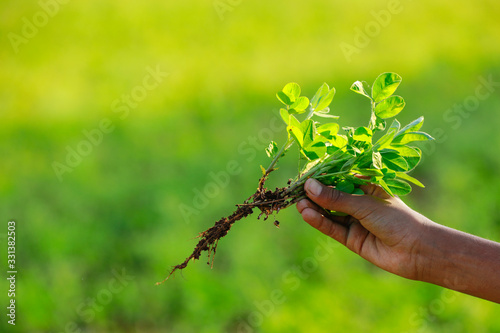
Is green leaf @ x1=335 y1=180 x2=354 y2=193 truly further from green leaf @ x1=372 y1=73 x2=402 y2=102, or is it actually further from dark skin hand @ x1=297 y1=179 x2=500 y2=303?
green leaf @ x1=372 y1=73 x2=402 y2=102

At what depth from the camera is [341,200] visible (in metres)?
1.51

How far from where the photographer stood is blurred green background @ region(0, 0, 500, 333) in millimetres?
2758

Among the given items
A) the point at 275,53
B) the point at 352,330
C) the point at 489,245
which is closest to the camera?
the point at 489,245

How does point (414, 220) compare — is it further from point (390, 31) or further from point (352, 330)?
point (390, 31)

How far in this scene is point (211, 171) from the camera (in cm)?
347

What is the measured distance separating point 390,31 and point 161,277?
333 cm

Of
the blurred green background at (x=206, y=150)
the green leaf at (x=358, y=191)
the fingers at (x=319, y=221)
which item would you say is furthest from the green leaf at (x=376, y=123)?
the blurred green background at (x=206, y=150)

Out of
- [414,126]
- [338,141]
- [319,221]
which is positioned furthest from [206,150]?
[414,126]

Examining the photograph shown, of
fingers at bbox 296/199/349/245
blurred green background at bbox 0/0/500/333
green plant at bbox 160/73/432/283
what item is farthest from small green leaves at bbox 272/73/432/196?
blurred green background at bbox 0/0/500/333

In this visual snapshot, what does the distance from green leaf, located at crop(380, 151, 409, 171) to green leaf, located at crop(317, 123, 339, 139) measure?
169 millimetres

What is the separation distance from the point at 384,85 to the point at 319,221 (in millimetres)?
513

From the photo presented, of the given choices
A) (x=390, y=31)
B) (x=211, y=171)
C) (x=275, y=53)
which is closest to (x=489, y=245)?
(x=211, y=171)

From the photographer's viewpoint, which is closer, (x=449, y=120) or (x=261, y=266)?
(x=261, y=266)

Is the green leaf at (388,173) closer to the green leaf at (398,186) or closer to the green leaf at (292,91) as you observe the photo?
the green leaf at (398,186)
